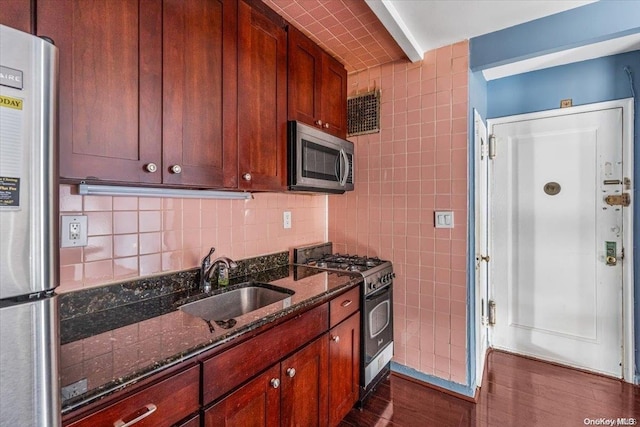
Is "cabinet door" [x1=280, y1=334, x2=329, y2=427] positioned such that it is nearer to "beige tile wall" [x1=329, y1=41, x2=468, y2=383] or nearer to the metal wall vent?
"beige tile wall" [x1=329, y1=41, x2=468, y2=383]

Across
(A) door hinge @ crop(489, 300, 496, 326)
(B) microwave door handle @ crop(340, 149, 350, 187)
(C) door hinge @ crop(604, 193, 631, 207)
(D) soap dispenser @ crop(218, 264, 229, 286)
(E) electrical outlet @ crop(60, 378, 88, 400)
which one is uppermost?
(B) microwave door handle @ crop(340, 149, 350, 187)

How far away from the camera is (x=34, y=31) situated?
87 cm

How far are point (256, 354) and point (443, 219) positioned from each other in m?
1.56

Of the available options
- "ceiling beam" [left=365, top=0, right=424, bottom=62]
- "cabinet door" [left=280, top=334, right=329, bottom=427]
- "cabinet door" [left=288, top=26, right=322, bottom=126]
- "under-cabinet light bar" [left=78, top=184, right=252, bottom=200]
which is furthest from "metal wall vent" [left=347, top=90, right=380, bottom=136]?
"cabinet door" [left=280, top=334, right=329, bottom=427]

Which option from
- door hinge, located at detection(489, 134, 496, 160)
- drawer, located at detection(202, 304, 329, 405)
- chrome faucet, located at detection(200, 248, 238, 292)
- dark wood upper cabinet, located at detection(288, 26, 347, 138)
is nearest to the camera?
drawer, located at detection(202, 304, 329, 405)

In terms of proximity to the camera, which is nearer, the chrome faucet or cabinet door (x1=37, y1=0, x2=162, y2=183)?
cabinet door (x1=37, y1=0, x2=162, y2=183)

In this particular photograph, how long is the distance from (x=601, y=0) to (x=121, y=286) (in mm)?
2851

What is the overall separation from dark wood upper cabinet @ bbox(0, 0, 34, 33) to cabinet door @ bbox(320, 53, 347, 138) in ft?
4.86

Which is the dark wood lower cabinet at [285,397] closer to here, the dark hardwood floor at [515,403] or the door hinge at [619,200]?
the dark hardwood floor at [515,403]

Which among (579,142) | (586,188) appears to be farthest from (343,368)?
(579,142)

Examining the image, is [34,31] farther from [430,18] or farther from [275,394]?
[430,18]

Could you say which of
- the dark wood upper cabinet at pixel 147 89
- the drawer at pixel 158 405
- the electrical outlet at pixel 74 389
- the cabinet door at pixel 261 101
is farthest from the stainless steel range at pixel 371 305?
the electrical outlet at pixel 74 389

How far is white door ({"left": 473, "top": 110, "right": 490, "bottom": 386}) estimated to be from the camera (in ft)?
7.39

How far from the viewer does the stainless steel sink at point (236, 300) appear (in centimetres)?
150
